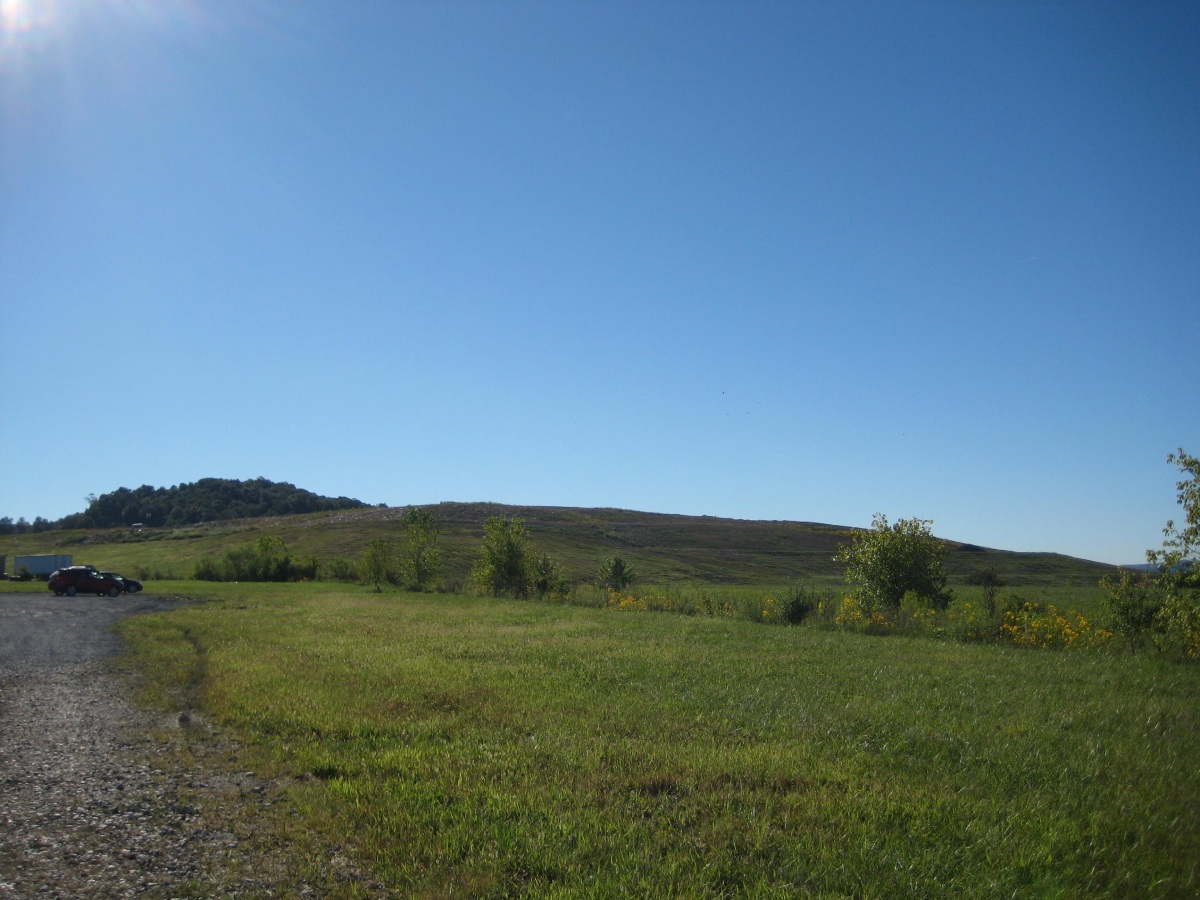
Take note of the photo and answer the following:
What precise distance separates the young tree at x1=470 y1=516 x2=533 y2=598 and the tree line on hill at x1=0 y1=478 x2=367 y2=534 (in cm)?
11070

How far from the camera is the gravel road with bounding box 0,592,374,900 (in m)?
5.40

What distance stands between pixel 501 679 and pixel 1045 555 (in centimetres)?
12012

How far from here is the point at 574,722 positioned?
31.1 ft

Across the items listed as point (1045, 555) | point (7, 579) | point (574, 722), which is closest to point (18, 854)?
point (574, 722)

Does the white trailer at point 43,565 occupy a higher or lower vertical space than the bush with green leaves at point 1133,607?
lower

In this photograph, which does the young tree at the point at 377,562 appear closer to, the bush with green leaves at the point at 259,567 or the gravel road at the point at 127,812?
the bush with green leaves at the point at 259,567

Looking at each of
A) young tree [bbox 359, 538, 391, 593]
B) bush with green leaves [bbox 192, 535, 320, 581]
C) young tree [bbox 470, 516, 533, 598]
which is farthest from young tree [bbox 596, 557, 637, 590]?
bush with green leaves [bbox 192, 535, 320, 581]

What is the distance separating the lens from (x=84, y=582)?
44688mm

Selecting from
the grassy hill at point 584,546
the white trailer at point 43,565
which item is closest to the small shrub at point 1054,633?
the grassy hill at point 584,546

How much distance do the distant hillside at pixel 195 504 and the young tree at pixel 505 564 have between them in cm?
11105

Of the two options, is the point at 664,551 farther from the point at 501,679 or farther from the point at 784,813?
the point at 784,813

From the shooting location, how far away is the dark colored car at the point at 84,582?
44375 mm

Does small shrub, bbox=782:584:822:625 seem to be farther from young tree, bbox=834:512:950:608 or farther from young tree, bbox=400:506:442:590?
young tree, bbox=400:506:442:590

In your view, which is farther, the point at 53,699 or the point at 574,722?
the point at 53,699
